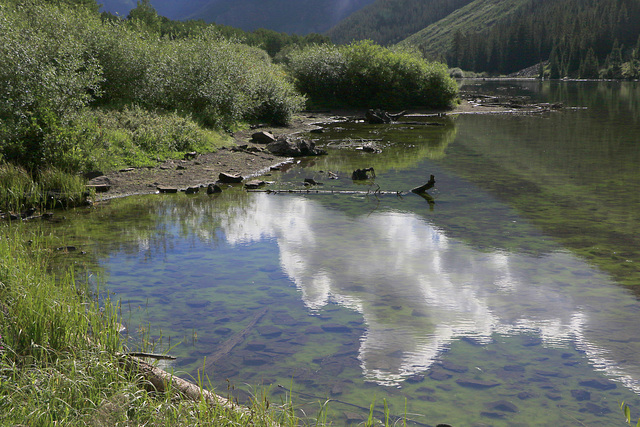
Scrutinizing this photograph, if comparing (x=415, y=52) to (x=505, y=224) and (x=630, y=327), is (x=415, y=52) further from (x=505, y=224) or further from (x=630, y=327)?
(x=630, y=327)

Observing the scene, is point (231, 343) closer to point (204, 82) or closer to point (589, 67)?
point (204, 82)

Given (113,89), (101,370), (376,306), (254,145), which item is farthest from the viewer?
(113,89)

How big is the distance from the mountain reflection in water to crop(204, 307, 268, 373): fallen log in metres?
1.01

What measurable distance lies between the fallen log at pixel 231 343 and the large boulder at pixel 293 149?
56.8ft

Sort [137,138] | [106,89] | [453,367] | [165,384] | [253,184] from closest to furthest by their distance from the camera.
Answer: [165,384]
[453,367]
[253,184]
[137,138]
[106,89]

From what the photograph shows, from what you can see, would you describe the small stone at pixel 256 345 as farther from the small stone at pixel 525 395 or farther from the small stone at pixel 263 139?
the small stone at pixel 263 139

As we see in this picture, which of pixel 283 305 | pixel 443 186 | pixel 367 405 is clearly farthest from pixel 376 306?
pixel 443 186

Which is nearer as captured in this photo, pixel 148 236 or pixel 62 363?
pixel 62 363

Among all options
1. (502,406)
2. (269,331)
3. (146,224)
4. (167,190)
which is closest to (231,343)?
(269,331)

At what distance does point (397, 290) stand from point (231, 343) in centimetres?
324

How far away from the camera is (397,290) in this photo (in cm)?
969

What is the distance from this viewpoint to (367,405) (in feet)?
20.7

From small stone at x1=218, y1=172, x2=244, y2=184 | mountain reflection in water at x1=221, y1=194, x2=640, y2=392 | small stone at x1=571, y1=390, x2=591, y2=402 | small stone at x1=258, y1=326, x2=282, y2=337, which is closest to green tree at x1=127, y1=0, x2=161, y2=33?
small stone at x1=218, y1=172, x2=244, y2=184

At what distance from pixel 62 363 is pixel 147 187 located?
1336 centimetres
